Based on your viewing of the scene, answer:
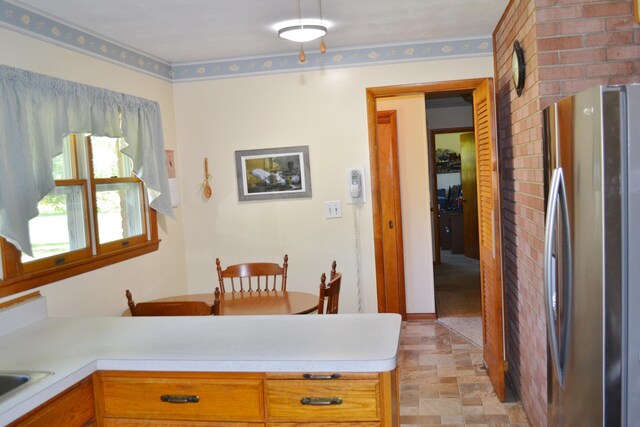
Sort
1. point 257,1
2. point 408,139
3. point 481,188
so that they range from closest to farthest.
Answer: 1. point 257,1
2. point 481,188
3. point 408,139

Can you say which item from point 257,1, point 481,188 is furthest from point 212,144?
point 481,188

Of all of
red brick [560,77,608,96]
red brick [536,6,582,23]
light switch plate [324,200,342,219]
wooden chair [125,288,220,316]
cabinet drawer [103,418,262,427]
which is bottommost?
cabinet drawer [103,418,262,427]

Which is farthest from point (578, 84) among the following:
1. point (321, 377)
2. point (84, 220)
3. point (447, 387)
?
point (84, 220)

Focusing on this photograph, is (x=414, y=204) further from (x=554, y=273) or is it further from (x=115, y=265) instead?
(x=554, y=273)

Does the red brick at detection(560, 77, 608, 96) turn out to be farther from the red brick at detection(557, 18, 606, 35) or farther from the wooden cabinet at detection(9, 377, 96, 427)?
the wooden cabinet at detection(9, 377, 96, 427)

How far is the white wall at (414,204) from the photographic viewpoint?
213 inches

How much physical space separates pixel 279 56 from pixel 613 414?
3.41 metres

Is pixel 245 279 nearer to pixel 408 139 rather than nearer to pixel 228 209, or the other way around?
pixel 228 209

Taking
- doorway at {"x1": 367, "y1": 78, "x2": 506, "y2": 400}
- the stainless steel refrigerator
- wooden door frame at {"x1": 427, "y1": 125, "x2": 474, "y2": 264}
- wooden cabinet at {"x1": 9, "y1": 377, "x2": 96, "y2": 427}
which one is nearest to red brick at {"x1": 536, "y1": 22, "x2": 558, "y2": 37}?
the stainless steel refrigerator

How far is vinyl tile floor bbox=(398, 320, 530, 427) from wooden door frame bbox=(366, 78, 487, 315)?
1.70 ft

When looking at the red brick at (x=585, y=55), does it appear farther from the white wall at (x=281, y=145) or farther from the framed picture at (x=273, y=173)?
the framed picture at (x=273, y=173)

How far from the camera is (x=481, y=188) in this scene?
4.09 metres

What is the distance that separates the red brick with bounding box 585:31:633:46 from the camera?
2574 millimetres

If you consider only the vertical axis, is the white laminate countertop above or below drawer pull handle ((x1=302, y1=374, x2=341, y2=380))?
above
